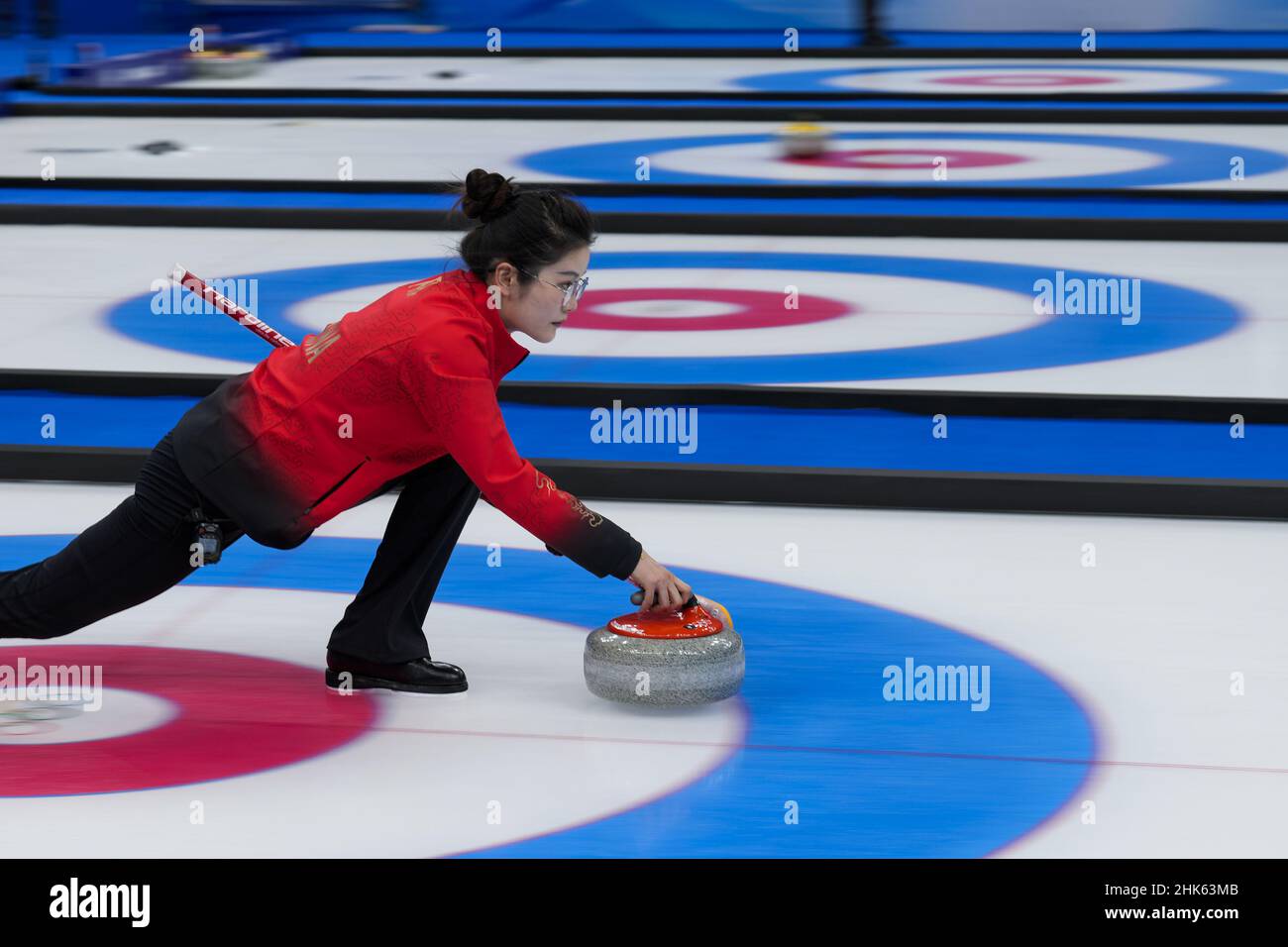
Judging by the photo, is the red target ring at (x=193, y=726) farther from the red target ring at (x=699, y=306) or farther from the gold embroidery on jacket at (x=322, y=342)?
the red target ring at (x=699, y=306)

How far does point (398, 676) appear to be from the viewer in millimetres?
2988

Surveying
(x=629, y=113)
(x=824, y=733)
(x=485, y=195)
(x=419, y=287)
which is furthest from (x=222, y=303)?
(x=629, y=113)

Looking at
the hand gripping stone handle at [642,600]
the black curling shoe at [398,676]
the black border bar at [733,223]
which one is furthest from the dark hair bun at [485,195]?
the black border bar at [733,223]

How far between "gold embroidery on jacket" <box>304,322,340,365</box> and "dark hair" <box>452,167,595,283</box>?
0.24 meters

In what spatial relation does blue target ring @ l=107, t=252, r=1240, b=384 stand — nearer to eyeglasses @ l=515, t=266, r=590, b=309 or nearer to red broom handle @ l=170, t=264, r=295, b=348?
red broom handle @ l=170, t=264, r=295, b=348

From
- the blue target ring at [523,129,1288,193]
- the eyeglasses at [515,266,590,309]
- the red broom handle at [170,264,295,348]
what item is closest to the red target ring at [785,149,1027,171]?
the blue target ring at [523,129,1288,193]

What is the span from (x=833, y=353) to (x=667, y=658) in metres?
2.82

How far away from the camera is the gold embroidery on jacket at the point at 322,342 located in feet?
9.21

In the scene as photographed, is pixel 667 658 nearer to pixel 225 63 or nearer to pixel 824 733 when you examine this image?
pixel 824 733

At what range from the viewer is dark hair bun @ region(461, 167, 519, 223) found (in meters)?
2.71

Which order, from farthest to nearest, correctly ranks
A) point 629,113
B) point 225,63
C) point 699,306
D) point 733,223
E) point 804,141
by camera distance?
1. point 225,63
2. point 629,113
3. point 804,141
4. point 733,223
5. point 699,306

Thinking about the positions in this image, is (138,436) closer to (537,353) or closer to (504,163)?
(537,353)

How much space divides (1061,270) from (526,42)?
951 cm
